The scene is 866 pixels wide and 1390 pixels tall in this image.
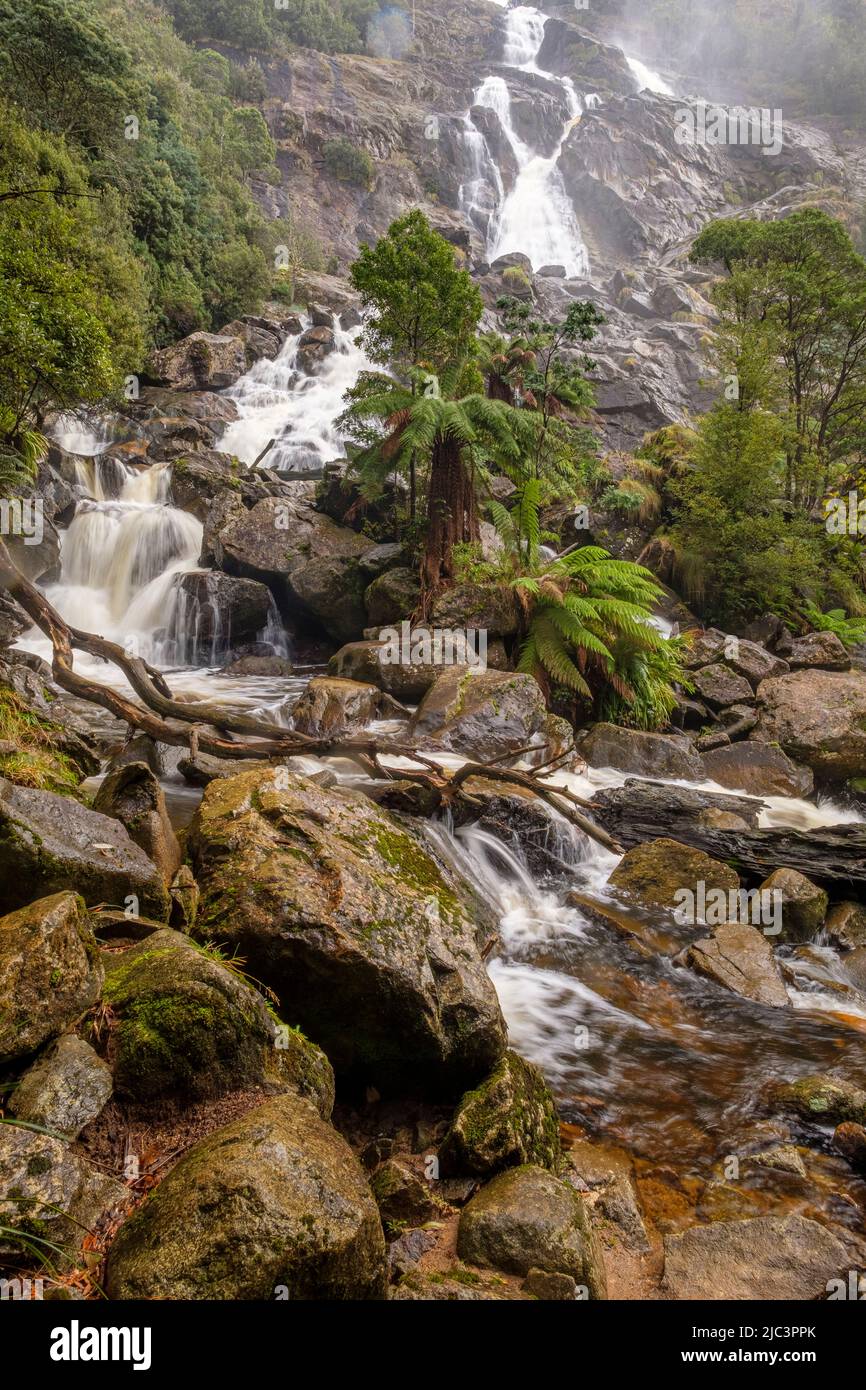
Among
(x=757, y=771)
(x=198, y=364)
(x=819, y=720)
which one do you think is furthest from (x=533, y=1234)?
(x=198, y=364)

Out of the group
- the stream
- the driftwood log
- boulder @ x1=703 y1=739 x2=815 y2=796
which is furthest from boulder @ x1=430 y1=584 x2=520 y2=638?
the driftwood log

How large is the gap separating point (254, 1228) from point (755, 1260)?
87.3 inches

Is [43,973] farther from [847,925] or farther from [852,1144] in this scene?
[847,925]

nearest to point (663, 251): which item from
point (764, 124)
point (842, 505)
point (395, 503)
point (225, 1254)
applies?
point (764, 124)

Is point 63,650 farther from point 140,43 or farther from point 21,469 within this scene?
point 140,43

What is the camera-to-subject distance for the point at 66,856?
115 inches

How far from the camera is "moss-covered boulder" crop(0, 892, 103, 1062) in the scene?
6.76 feet

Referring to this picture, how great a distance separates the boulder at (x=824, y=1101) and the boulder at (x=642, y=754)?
5.80 metres

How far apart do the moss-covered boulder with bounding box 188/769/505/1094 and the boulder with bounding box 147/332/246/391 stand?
75.7 feet

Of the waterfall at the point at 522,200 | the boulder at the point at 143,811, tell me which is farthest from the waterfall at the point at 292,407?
the waterfall at the point at 522,200

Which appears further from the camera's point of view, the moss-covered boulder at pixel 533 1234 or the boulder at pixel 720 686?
the boulder at pixel 720 686

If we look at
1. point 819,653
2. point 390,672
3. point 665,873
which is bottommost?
point 665,873

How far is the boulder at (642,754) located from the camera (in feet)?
31.7

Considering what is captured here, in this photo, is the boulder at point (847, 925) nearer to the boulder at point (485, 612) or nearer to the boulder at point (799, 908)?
the boulder at point (799, 908)
